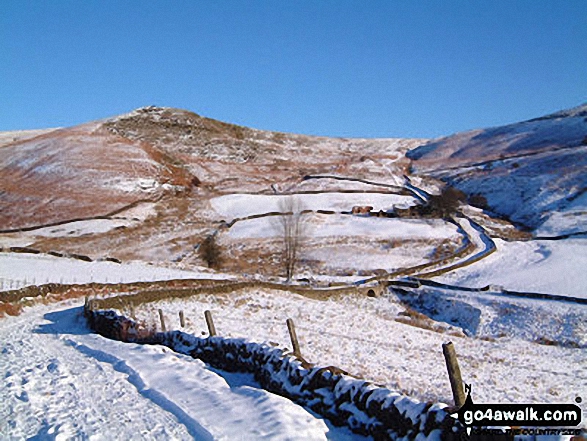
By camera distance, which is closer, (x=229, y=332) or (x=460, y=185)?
(x=229, y=332)

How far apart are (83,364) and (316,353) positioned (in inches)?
297

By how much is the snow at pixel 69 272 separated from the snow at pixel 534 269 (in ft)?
74.7

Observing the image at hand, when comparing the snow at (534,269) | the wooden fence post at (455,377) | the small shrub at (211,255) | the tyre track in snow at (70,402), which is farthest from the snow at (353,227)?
the wooden fence post at (455,377)

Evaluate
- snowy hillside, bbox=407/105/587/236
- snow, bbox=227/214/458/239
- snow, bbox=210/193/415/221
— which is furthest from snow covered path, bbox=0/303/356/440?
snowy hillside, bbox=407/105/587/236

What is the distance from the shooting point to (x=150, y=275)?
118 feet

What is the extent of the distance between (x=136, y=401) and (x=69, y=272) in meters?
29.1

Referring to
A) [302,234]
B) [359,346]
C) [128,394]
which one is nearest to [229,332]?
[359,346]

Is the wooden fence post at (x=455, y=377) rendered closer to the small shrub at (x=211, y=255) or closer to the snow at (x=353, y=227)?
the small shrub at (x=211, y=255)

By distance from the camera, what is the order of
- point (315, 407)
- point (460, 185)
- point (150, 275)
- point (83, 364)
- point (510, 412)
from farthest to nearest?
point (460, 185), point (150, 275), point (83, 364), point (315, 407), point (510, 412)

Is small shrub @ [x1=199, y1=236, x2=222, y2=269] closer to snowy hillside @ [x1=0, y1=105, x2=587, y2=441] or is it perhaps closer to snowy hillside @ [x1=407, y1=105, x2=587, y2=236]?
snowy hillside @ [x1=0, y1=105, x2=587, y2=441]

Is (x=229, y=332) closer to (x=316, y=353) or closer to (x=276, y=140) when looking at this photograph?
(x=316, y=353)

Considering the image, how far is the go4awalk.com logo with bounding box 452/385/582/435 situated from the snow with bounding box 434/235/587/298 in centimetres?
3101

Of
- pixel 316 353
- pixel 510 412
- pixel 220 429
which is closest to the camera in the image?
pixel 510 412

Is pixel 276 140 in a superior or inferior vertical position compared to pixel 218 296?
superior
